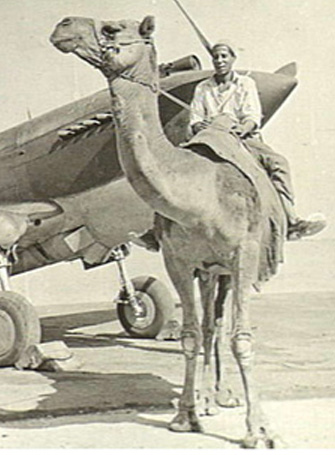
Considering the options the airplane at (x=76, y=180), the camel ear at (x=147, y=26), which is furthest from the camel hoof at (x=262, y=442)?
the airplane at (x=76, y=180)

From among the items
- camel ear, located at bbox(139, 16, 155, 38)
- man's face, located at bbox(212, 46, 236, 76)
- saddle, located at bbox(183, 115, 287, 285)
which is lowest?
saddle, located at bbox(183, 115, 287, 285)

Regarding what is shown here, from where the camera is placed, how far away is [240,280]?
5090mm

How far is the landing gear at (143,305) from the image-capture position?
1043 cm

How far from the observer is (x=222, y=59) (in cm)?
584

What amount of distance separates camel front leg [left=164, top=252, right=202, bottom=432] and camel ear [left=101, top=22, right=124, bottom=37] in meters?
1.40

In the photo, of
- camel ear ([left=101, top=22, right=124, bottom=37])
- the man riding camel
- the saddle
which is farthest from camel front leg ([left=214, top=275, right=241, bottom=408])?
camel ear ([left=101, top=22, right=124, bottom=37])

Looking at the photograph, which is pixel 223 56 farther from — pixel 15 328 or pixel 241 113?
pixel 15 328

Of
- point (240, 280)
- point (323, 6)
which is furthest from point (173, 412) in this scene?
point (323, 6)

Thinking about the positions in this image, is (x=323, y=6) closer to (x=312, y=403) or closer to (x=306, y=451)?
(x=312, y=403)

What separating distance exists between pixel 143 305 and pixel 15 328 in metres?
2.73

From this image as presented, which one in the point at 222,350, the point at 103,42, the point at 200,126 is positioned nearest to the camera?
the point at 103,42

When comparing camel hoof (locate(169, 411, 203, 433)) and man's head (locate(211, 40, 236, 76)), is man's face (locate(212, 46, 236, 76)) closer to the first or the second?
man's head (locate(211, 40, 236, 76))

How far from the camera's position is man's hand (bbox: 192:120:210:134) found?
18.6ft

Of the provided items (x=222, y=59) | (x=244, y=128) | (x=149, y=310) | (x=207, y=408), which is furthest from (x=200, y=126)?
(x=149, y=310)
